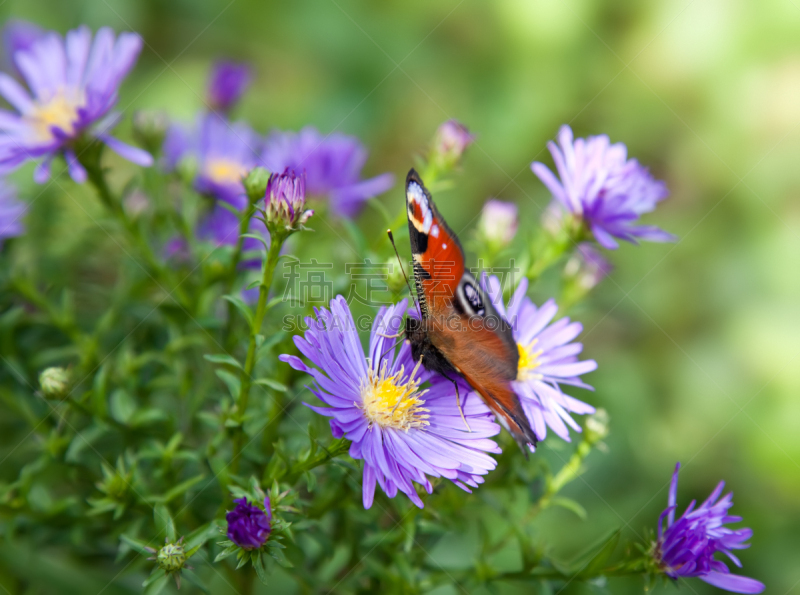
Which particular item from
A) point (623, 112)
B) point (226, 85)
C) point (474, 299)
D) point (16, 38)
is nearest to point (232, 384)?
point (474, 299)

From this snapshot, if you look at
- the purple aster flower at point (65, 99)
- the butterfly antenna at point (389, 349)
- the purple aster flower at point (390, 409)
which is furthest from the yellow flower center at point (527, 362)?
the purple aster flower at point (65, 99)

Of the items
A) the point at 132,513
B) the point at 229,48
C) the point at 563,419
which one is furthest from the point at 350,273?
the point at 229,48

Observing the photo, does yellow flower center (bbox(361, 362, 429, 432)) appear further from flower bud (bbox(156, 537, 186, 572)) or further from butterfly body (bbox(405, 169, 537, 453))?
flower bud (bbox(156, 537, 186, 572))

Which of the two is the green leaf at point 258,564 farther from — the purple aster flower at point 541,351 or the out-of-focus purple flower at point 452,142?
the out-of-focus purple flower at point 452,142

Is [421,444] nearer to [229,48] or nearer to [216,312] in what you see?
[216,312]

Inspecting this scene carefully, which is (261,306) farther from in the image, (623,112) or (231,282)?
(623,112)

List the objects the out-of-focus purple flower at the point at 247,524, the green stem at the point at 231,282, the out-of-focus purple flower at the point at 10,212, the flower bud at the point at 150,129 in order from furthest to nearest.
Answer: the flower bud at the point at 150,129 → the out-of-focus purple flower at the point at 10,212 → the green stem at the point at 231,282 → the out-of-focus purple flower at the point at 247,524

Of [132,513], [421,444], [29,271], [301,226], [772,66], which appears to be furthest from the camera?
[772,66]
